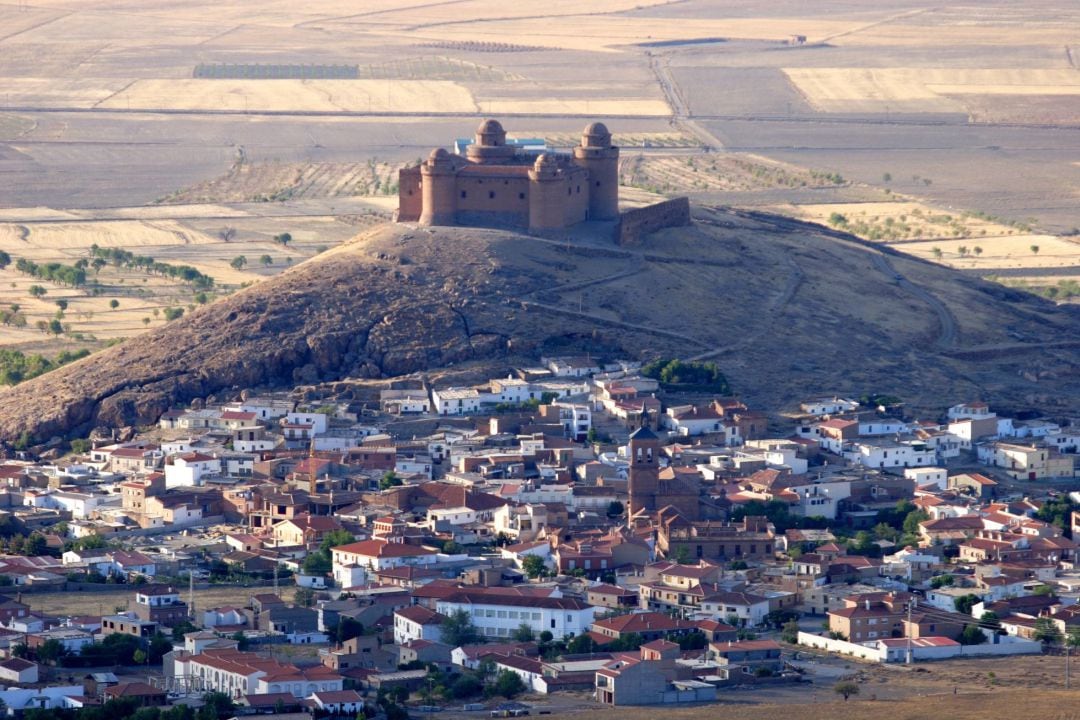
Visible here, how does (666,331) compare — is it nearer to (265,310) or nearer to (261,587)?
(265,310)

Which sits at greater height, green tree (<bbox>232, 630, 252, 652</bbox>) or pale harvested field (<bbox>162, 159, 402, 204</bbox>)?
pale harvested field (<bbox>162, 159, 402, 204</bbox>)

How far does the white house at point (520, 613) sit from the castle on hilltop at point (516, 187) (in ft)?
87.7

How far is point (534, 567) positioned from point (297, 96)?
104m

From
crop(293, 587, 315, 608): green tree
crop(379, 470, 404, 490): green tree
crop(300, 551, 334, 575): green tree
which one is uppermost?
crop(379, 470, 404, 490): green tree

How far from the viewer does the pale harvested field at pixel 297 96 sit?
512 feet

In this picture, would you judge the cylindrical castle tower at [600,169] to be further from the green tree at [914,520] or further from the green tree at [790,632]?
the green tree at [790,632]

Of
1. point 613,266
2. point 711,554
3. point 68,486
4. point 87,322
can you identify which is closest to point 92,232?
point 87,322

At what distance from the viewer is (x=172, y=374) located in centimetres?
7369

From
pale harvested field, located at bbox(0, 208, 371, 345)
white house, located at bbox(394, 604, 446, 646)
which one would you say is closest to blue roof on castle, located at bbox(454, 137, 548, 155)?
pale harvested field, located at bbox(0, 208, 371, 345)

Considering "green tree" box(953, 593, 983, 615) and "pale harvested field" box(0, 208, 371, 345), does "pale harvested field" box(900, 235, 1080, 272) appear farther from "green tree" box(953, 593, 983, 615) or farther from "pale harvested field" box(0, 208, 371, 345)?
"green tree" box(953, 593, 983, 615)

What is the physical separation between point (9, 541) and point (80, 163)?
76321mm

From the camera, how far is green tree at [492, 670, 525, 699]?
5022 centimetres

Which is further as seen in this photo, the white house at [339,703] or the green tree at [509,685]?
the green tree at [509,685]

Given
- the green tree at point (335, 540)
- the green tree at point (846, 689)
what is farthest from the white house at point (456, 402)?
the green tree at point (846, 689)
